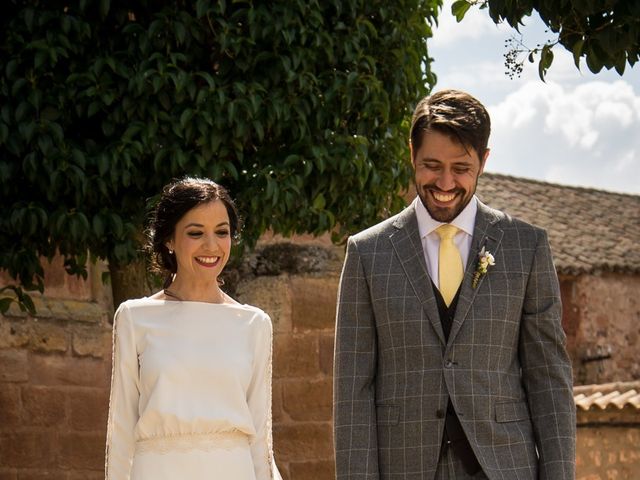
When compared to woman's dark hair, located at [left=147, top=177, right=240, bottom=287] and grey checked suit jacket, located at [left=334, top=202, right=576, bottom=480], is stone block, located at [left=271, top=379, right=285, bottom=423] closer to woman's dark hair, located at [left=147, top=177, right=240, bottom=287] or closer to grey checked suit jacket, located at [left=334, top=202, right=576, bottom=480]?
woman's dark hair, located at [left=147, top=177, right=240, bottom=287]

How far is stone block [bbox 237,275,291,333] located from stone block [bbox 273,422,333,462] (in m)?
0.72

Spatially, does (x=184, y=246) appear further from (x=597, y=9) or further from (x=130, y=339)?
(x=597, y=9)

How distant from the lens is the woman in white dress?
440cm

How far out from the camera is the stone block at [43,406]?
28.8 feet

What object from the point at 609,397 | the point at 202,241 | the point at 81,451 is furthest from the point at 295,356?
the point at 609,397

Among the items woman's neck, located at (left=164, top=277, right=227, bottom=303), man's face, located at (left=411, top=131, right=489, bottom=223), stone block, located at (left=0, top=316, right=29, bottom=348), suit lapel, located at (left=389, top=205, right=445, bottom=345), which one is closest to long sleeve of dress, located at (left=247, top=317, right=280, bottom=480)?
woman's neck, located at (left=164, top=277, right=227, bottom=303)

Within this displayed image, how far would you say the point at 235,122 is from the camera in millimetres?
6285

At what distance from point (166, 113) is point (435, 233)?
2264 mm

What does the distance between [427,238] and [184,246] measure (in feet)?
2.70

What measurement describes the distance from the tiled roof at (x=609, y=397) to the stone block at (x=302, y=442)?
5.86m

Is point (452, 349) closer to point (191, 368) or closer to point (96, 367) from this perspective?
point (191, 368)

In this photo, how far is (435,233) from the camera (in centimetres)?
439

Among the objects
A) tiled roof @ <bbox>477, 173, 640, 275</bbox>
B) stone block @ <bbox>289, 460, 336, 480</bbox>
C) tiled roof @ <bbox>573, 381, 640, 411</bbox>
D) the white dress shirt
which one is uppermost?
tiled roof @ <bbox>477, 173, 640, 275</bbox>

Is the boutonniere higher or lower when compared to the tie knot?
lower
